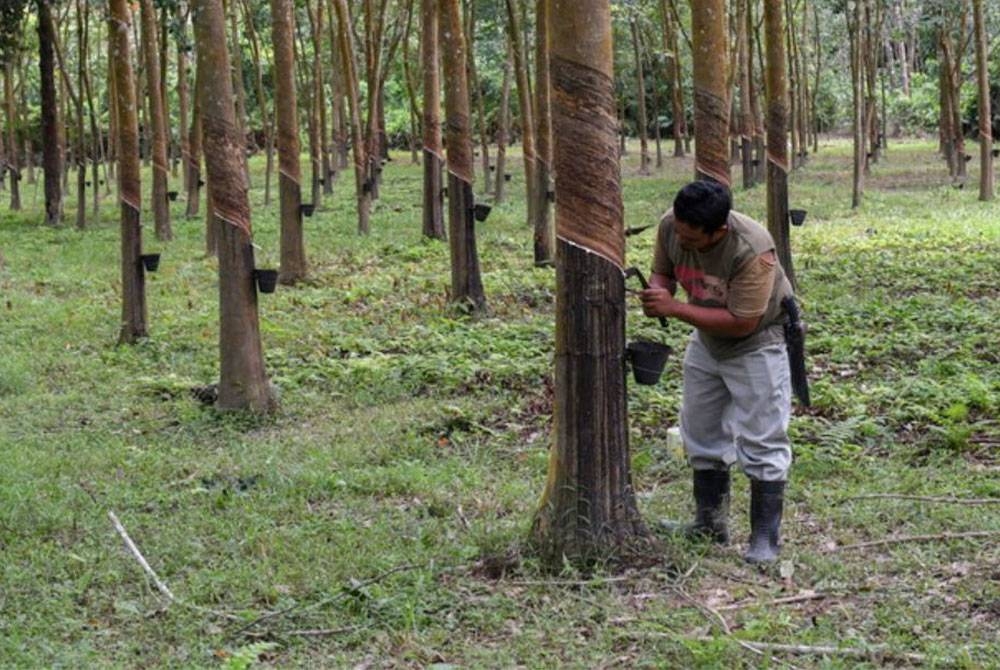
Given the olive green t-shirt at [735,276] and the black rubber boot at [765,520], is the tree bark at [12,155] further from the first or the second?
the black rubber boot at [765,520]

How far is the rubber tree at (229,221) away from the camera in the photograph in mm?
9000

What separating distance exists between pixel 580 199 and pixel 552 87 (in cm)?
49

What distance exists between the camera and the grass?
4.78 meters

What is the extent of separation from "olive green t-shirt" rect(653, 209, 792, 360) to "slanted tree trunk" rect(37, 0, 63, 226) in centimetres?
1942

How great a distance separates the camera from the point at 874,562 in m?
5.47

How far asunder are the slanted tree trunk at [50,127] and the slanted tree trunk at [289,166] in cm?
906

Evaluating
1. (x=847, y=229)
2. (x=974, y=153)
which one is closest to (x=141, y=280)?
(x=847, y=229)

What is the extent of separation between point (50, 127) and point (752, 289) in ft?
67.4

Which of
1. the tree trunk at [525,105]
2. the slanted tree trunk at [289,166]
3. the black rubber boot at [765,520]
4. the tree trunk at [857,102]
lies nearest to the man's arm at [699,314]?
the black rubber boot at [765,520]

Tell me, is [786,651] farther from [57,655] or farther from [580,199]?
[57,655]

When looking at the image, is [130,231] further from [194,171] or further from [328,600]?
[194,171]

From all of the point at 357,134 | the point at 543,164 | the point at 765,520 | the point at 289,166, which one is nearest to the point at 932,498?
the point at 765,520

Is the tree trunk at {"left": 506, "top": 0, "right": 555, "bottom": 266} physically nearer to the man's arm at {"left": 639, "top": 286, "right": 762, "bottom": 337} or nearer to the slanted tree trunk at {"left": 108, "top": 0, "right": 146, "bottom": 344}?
the slanted tree trunk at {"left": 108, "top": 0, "right": 146, "bottom": 344}

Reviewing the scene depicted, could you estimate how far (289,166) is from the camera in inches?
612
